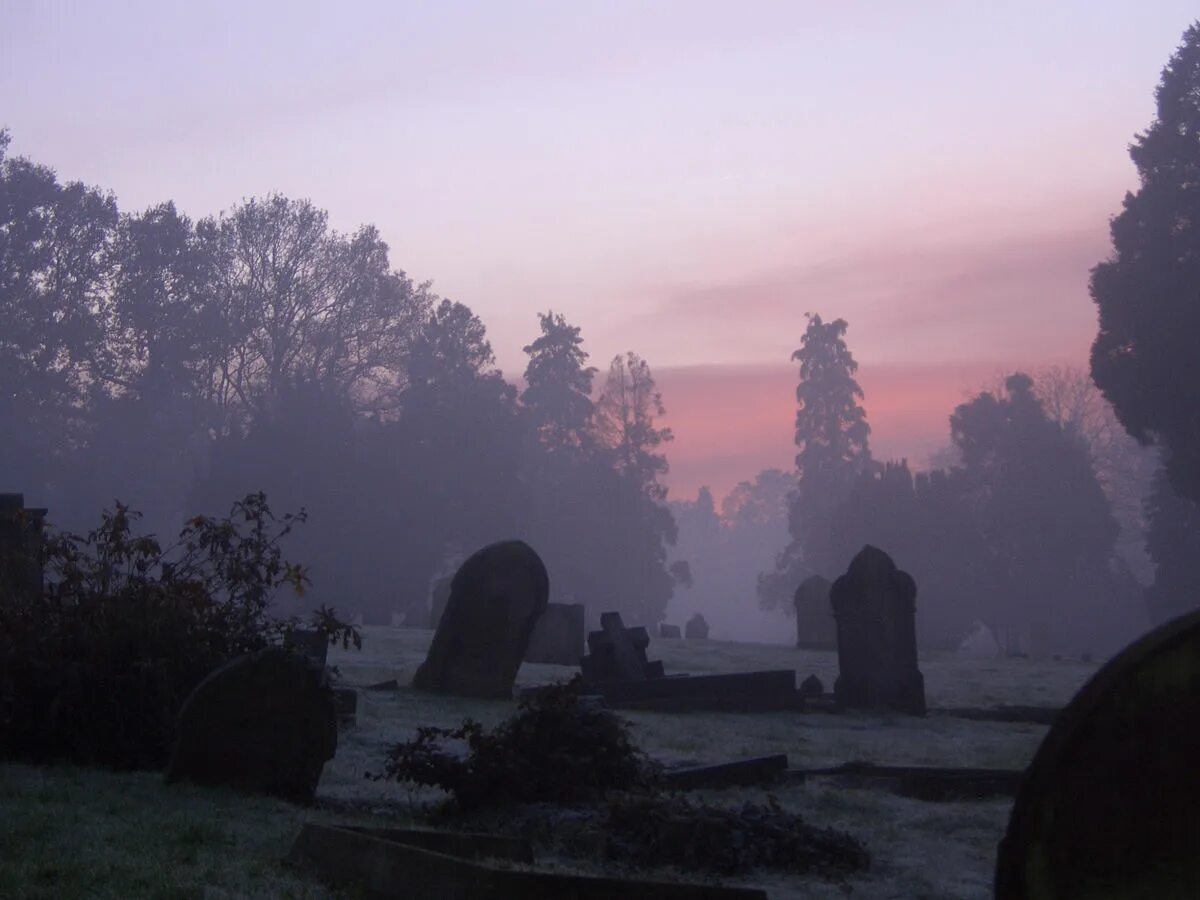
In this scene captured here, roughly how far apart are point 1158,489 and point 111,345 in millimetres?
43341

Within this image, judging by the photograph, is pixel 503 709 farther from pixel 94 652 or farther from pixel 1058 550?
pixel 1058 550

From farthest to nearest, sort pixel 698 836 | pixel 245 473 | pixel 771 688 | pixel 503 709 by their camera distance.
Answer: pixel 245 473
pixel 771 688
pixel 503 709
pixel 698 836

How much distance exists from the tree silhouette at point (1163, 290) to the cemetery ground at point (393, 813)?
19.2 m

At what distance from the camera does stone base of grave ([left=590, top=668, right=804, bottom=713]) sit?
17781mm

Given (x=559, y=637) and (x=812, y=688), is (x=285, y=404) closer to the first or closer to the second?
(x=559, y=637)

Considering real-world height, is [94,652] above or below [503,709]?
above

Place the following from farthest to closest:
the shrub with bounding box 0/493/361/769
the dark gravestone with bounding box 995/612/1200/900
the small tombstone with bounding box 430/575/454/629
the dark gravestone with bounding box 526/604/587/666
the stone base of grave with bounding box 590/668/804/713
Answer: the small tombstone with bounding box 430/575/454/629, the dark gravestone with bounding box 526/604/587/666, the stone base of grave with bounding box 590/668/804/713, the shrub with bounding box 0/493/361/769, the dark gravestone with bounding box 995/612/1200/900

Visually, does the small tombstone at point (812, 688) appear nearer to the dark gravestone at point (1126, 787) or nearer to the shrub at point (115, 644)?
the shrub at point (115, 644)

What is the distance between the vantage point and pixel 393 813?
8.69 m

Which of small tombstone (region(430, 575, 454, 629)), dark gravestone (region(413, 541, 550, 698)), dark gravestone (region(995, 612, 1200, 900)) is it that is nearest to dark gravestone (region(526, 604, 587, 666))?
small tombstone (region(430, 575, 454, 629))

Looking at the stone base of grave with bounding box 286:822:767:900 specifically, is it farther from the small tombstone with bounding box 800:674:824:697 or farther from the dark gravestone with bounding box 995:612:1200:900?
the small tombstone with bounding box 800:674:824:697

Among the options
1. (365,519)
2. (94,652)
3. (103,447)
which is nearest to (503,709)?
(94,652)

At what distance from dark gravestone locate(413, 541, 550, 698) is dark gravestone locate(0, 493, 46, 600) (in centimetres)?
633

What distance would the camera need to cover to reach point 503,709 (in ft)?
53.7
